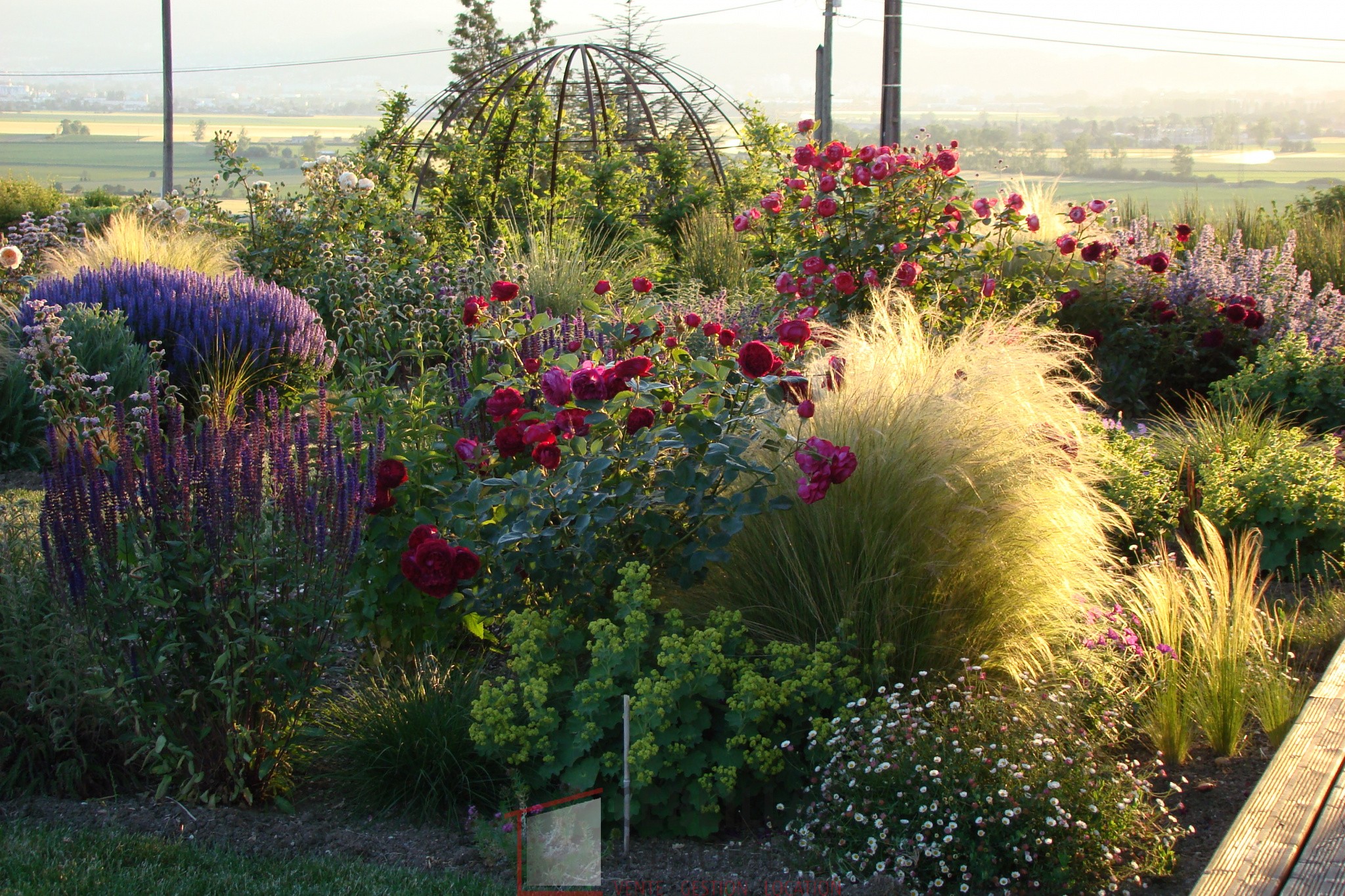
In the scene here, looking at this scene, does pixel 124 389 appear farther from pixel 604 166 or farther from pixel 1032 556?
pixel 604 166

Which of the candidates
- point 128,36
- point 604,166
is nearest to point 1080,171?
point 604,166

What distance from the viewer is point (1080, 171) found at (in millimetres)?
33281

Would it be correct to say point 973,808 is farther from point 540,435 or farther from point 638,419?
point 540,435

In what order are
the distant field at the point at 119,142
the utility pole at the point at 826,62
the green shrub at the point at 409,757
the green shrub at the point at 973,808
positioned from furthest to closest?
the distant field at the point at 119,142 < the utility pole at the point at 826,62 < the green shrub at the point at 409,757 < the green shrub at the point at 973,808

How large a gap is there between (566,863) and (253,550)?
3.47ft

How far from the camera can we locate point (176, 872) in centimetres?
221

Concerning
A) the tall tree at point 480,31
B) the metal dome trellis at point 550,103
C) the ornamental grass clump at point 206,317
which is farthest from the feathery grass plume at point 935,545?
the tall tree at point 480,31

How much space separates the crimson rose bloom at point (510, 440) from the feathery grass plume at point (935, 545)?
0.69 meters

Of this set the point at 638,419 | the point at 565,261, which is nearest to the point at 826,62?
the point at 565,261

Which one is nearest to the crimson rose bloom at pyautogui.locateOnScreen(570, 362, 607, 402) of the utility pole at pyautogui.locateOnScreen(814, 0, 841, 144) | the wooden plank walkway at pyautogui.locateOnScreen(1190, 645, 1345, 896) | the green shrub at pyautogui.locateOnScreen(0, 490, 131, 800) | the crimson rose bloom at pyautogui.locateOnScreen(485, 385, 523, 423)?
the crimson rose bloom at pyautogui.locateOnScreen(485, 385, 523, 423)

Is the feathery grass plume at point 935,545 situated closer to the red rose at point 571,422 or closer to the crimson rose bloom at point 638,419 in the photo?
the crimson rose bloom at point 638,419

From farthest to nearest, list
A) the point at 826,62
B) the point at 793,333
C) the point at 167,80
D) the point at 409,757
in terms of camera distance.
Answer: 1. the point at 167,80
2. the point at 826,62
3. the point at 793,333
4. the point at 409,757

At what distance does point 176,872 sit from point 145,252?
22.6 feet

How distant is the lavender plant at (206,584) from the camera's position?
2.46m
